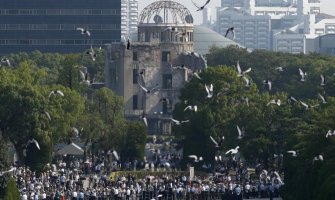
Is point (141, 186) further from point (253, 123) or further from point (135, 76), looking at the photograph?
point (135, 76)

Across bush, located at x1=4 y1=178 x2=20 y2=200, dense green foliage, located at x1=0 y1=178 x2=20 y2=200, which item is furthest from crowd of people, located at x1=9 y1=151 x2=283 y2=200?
dense green foliage, located at x1=0 y1=178 x2=20 y2=200

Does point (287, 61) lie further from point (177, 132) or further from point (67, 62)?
point (177, 132)

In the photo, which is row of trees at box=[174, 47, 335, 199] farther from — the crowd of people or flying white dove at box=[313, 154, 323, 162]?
flying white dove at box=[313, 154, 323, 162]

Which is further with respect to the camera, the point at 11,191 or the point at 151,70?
the point at 151,70

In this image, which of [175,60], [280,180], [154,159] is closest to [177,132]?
[154,159]

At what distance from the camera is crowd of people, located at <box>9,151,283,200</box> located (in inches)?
3917

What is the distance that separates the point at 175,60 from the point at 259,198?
71295 millimetres

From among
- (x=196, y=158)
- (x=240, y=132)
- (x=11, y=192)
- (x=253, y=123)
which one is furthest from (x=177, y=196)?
(x=253, y=123)

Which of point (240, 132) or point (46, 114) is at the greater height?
point (46, 114)

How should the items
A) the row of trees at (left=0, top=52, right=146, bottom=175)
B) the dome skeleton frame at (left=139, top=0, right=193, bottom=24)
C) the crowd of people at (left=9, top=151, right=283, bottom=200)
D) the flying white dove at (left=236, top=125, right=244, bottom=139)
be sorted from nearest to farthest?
the crowd of people at (left=9, top=151, right=283, bottom=200) < the flying white dove at (left=236, top=125, right=244, bottom=139) < the row of trees at (left=0, top=52, right=146, bottom=175) < the dome skeleton frame at (left=139, top=0, right=193, bottom=24)

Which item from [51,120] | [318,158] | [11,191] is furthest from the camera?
[51,120]

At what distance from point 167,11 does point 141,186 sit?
2558 inches

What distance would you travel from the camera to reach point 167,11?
168750 millimetres

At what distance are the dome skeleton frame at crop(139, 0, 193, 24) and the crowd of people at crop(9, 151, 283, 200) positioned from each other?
54.8 metres
